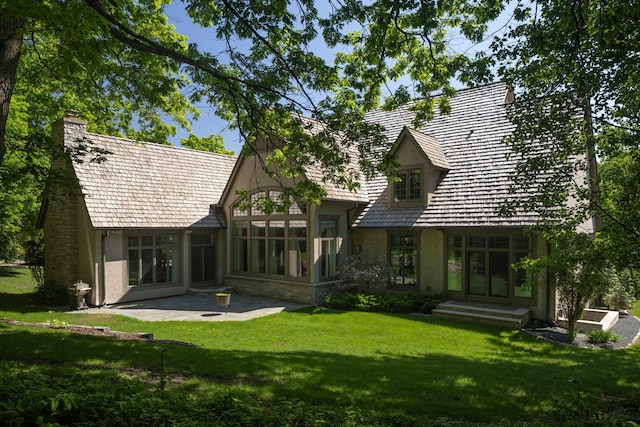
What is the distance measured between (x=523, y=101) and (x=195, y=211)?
1460 centimetres

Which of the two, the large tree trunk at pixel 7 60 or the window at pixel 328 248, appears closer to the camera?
the large tree trunk at pixel 7 60

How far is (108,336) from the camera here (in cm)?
1016

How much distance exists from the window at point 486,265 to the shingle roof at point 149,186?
416 inches

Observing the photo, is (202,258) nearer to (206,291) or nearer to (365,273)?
(206,291)

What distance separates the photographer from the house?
15195 millimetres

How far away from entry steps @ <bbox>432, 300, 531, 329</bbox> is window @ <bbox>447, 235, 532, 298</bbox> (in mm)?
602

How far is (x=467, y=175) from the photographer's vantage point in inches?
647

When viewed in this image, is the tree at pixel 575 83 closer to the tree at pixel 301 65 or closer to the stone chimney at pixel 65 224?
the tree at pixel 301 65

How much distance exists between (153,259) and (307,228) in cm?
663

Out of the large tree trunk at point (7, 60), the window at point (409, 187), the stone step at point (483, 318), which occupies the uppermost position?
the large tree trunk at point (7, 60)

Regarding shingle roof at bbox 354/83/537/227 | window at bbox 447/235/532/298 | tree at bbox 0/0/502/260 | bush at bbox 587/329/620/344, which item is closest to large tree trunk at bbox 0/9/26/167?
tree at bbox 0/0/502/260

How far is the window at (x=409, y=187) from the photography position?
16.8 meters

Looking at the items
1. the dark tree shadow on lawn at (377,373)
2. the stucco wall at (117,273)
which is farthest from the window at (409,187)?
the stucco wall at (117,273)

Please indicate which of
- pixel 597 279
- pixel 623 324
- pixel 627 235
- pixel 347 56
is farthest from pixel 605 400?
pixel 623 324
